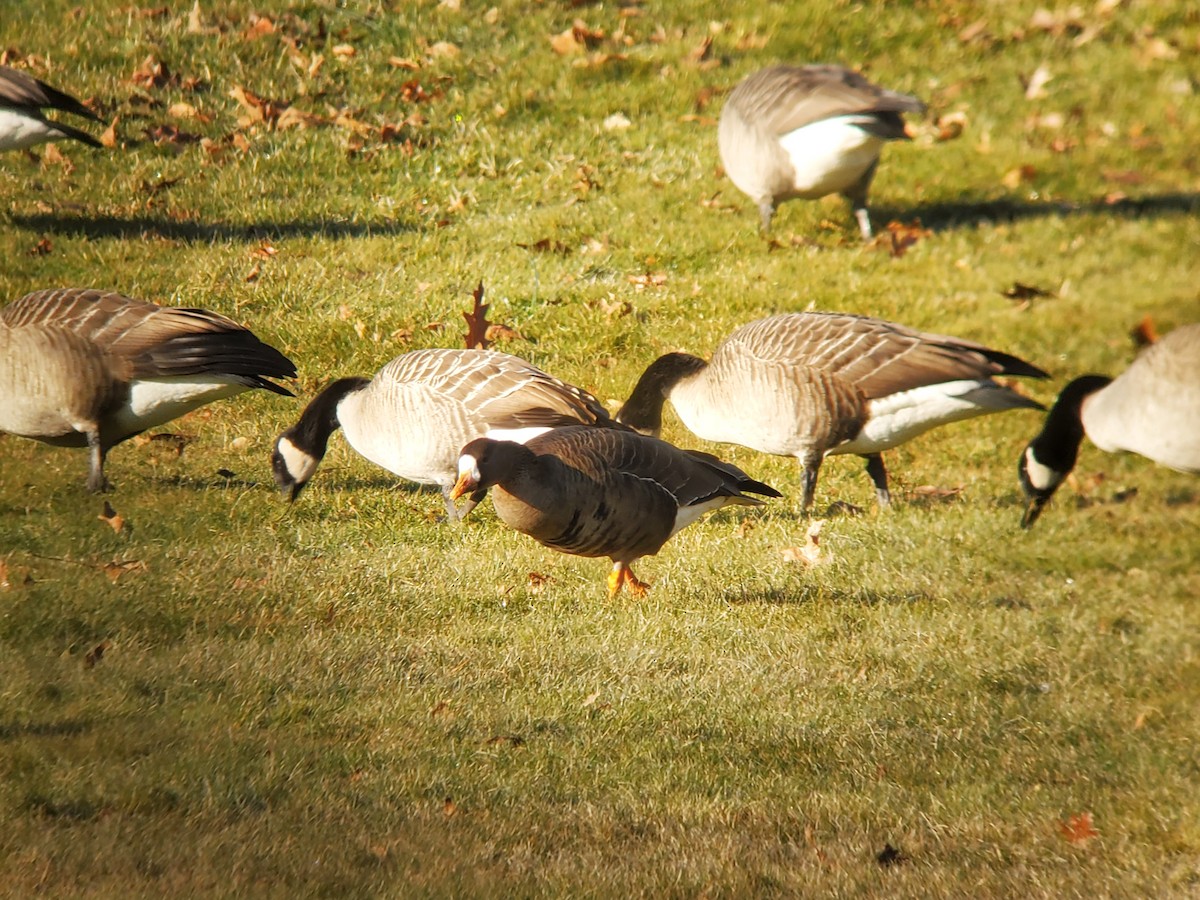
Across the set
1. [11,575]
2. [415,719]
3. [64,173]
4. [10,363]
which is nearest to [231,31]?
[64,173]

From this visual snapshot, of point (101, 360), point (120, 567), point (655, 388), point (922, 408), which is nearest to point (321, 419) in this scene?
point (101, 360)

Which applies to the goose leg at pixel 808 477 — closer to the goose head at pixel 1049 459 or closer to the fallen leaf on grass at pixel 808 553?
the fallen leaf on grass at pixel 808 553

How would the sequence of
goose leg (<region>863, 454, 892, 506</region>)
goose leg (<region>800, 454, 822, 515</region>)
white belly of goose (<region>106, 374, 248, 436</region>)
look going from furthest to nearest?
goose leg (<region>863, 454, 892, 506</region>) < goose leg (<region>800, 454, 822, 515</region>) < white belly of goose (<region>106, 374, 248, 436</region>)

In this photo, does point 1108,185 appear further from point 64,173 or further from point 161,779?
point 161,779

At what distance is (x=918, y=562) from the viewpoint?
5.66 meters

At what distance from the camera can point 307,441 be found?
5.27 m

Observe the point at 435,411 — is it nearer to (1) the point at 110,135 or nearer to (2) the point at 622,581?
(2) the point at 622,581

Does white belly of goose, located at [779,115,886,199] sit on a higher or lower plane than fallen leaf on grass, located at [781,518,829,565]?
higher

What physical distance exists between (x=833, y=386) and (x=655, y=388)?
986 mm

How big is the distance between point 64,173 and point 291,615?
257 centimetres

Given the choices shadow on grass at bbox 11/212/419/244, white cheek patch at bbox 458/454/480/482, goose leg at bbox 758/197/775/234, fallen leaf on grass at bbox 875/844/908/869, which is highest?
goose leg at bbox 758/197/775/234

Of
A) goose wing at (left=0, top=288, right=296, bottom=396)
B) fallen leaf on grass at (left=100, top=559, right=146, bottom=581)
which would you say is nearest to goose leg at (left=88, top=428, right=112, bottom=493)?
goose wing at (left=0, top=288, right=296, bottom=396)

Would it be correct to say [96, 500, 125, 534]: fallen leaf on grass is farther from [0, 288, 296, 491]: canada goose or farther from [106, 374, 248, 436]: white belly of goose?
[106, 374, 248, 436]: white belly of goose

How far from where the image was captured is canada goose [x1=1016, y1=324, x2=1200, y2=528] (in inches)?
231
